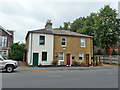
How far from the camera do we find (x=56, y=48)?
21219mm

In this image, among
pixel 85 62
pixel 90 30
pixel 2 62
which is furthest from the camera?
pixel 90 30

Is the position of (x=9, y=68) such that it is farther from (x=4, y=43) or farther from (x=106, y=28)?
(x=106, y=28)

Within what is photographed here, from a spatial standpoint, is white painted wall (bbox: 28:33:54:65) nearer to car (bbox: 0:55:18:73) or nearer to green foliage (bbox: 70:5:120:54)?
car (bbox: 0:55:18:73)

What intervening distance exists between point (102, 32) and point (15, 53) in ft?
62.6

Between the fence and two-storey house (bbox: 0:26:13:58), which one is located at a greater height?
two-storey house (bbox: 0:26:13:58)

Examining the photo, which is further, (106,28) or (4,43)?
(106,28)

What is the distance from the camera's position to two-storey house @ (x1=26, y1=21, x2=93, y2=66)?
20.0 meters

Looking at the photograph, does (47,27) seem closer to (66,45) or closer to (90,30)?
(66,45)

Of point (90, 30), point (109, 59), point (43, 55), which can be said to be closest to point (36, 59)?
point (43, 55)

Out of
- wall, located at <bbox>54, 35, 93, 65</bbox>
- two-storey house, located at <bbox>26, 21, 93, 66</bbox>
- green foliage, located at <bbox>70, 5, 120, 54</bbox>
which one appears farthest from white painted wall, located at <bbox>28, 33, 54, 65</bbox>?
green foliage, located at <bbox>70, 5, 120, 54</bbox>

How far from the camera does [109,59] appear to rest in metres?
27.2

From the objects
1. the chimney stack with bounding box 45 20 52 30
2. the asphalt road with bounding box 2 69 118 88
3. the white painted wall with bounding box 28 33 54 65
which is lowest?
the asphalt road with bounding box 2 69 118 88

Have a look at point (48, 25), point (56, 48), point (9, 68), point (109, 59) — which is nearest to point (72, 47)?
point (56, 48)

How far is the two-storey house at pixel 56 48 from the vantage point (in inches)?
789
